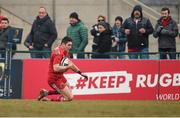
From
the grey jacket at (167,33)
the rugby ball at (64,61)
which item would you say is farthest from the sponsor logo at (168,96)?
the rugby ball at (64,61)

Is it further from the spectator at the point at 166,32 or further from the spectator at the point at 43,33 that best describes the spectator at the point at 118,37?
the spectator at the point at 43,33

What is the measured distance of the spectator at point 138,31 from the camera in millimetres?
19031

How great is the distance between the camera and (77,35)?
63.8 ft

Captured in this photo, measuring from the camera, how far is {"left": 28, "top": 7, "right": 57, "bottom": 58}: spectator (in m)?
19.5

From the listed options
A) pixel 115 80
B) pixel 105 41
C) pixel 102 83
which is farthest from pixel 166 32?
pixel 102 83

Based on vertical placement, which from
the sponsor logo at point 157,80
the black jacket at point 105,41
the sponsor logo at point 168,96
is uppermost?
the black jacket at point 105,41

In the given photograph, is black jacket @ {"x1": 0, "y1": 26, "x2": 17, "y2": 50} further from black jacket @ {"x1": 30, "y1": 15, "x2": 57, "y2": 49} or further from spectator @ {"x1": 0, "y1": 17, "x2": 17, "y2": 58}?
black jacket @ {"x1": 30, "y1": 15, "x2": 57, "y2": 49}

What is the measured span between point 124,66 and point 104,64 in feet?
1.69

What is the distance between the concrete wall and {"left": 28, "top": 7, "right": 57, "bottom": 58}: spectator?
396cm

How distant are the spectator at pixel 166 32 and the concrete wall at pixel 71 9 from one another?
461 cm

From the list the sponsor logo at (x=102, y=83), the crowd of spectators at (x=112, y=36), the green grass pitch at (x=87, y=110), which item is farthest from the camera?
the sponsor logo at (x=102, y=83)

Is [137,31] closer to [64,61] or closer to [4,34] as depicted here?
[64,61]

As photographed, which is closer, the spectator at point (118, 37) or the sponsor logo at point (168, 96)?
the sponsor logo at point (168, 96)

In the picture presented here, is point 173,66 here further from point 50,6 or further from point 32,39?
point 50,6
